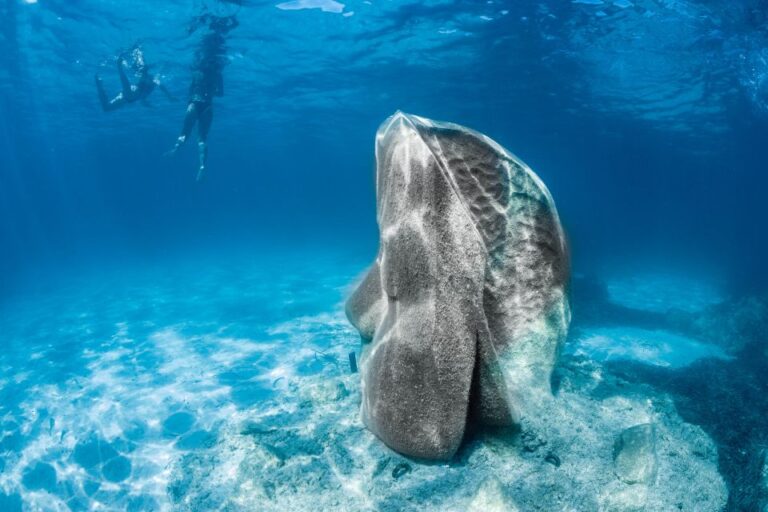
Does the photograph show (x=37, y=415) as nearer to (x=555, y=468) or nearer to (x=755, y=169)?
(x=555, y=468)

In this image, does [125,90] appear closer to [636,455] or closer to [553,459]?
[553,459]

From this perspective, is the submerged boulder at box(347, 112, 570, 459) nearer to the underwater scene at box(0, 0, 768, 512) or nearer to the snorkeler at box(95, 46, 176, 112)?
the underwater scene at box(0, 0, 768, 512)

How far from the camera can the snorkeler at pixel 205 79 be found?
1731 centimetres

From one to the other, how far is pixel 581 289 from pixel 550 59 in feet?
39.2

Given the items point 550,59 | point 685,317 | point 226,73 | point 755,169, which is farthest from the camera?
point 755,169

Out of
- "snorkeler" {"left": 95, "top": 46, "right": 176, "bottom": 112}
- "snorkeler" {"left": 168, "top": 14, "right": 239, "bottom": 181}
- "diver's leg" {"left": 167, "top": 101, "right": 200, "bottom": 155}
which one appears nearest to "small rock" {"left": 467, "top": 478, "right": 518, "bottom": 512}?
"snorkeler" {"left": 168, "top": 14, "right": 239, "bottom": 181}

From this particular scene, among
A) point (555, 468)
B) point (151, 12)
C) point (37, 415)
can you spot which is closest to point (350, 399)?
point (555, 468)

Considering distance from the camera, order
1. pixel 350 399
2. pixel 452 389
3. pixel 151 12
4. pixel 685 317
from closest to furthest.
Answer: pixel 452 389
pixel 350 399
pixel 685 317
pixel 151 12

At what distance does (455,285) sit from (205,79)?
74.3 ft

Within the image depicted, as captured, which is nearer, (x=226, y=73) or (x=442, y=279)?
(x=442, y=279)

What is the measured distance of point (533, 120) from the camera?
34281mm

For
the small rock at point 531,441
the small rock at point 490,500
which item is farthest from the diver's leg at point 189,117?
the small rock at point 490,500

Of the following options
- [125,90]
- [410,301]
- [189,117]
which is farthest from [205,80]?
[410,301]

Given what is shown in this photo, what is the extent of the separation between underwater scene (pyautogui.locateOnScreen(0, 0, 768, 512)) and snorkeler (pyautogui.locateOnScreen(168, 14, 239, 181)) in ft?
0.52
